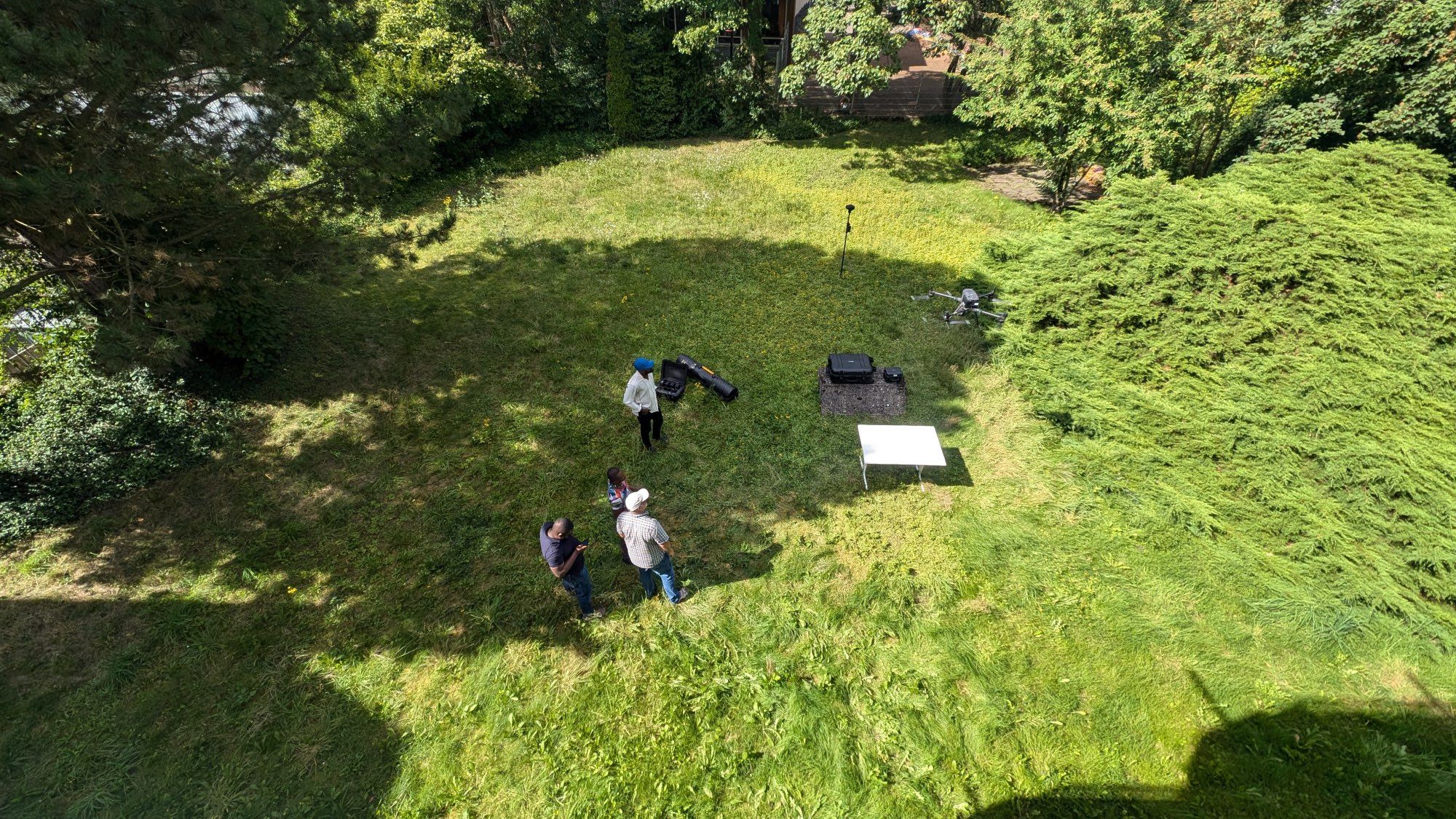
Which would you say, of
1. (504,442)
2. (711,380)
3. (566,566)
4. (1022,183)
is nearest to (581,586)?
(566,566)

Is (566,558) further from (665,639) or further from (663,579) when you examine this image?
(665,639)

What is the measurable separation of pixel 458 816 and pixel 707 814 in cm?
232

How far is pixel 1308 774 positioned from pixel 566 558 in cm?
760

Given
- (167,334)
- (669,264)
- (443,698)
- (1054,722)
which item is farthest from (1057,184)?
(167,334)

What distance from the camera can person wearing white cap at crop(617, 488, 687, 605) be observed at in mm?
5480

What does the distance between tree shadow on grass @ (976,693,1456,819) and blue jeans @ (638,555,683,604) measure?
3.75m

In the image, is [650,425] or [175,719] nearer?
[175,719]

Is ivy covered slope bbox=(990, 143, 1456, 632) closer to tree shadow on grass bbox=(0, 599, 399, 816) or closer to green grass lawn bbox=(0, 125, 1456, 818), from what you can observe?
green grass lawn bbox=(0, 125, 1456, 818)

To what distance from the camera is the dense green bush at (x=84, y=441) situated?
6.67 m

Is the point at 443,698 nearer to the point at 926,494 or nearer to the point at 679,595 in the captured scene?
the point at 679,595

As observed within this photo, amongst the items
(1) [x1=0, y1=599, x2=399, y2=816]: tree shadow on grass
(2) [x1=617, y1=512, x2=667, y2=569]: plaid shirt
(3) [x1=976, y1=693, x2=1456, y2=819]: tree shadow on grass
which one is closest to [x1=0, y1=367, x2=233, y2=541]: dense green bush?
(1) [x1=0, y1=599, x2=399, y2=816]: tree shadow on grass

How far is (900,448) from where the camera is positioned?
26.0 feet

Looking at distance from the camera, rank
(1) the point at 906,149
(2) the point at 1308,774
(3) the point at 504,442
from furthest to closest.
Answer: (1) the point at 906,149
(3) the point at 504,442
(2) the point at 1308,774

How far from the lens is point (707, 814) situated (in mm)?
4766
